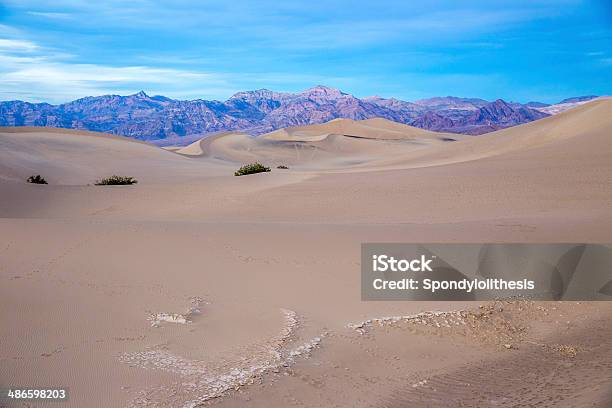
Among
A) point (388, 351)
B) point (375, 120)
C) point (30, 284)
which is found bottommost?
point (388, 351)

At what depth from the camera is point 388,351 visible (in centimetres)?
639

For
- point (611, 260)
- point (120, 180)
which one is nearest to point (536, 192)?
point (611, 260)

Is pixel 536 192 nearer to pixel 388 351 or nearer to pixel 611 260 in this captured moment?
pixel 611 260

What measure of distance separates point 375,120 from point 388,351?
13478cm
